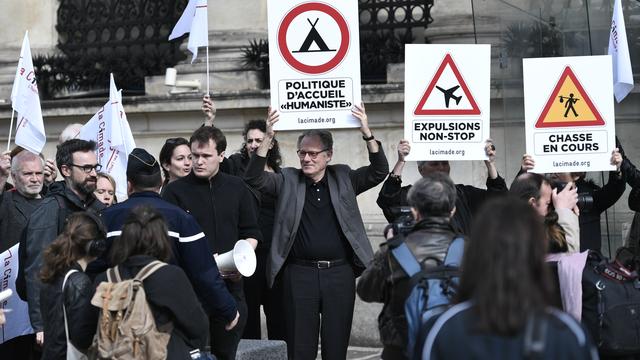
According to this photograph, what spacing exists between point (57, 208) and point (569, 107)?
3.12 metres

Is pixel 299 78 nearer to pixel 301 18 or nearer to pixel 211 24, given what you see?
pixel 301 18

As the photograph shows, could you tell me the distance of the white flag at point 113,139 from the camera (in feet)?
32.0

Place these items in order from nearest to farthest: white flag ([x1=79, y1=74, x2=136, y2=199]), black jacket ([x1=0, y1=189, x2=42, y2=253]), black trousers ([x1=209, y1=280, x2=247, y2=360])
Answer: black trousers ([x1=209, y1=280, x2=247, y2=360]) < black jacket ([x1=0, y1=189, x2=42, y2=253]) < white flag ([x1=79, y1=74, x2=136, y2=199])

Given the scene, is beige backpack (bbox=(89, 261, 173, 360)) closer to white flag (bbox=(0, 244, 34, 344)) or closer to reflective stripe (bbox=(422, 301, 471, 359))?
reflective stripe (bbox=(422, 301, 471, 359))

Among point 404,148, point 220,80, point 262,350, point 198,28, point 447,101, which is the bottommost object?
point 262,350

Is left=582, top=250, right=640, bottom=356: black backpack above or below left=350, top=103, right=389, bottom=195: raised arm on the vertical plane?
below

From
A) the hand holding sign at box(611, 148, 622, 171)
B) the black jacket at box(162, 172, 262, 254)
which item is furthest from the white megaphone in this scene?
the hand holding sign at box(611, 148, 622, 171)

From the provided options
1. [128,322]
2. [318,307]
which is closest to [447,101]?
[318,307]

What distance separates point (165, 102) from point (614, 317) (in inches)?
289

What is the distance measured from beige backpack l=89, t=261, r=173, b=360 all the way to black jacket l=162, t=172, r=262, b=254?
2066 mm

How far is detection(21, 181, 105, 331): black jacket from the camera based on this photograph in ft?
23.9

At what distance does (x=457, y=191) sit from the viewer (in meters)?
8.02

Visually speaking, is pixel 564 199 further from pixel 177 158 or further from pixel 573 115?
pixel 177 158

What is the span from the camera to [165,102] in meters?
12.7
